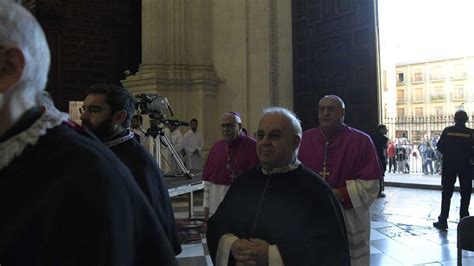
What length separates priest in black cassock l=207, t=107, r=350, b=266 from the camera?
2477 mm

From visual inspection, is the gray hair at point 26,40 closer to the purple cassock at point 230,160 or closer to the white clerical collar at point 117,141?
the white clerical collar at point 117,141

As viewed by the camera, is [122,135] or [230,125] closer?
[122,135]

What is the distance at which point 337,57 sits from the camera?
11.2 m

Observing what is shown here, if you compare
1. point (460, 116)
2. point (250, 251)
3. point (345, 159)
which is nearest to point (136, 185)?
point (250, 251)

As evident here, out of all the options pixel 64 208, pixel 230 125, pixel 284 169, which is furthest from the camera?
pixel 230 125

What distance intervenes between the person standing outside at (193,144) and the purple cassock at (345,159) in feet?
23.2

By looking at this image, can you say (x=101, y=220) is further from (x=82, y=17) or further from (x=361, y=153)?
(x=82, y=17)

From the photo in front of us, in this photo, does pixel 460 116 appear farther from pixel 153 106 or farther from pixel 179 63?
pixel 179 63

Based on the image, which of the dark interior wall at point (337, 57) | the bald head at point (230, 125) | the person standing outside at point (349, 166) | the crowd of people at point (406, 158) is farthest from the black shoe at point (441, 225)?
the crowd of people at point (406, 158)

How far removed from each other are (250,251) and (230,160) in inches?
107

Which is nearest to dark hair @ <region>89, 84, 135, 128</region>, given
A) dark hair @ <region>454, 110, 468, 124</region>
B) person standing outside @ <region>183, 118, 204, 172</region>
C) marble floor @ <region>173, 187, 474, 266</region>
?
marble floor @ <region>173, 187, 474, 266</region>

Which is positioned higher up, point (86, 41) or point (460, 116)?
point (86, 41)

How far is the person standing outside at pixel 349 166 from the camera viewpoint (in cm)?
388

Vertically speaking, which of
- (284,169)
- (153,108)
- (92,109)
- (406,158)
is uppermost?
(153,108)
